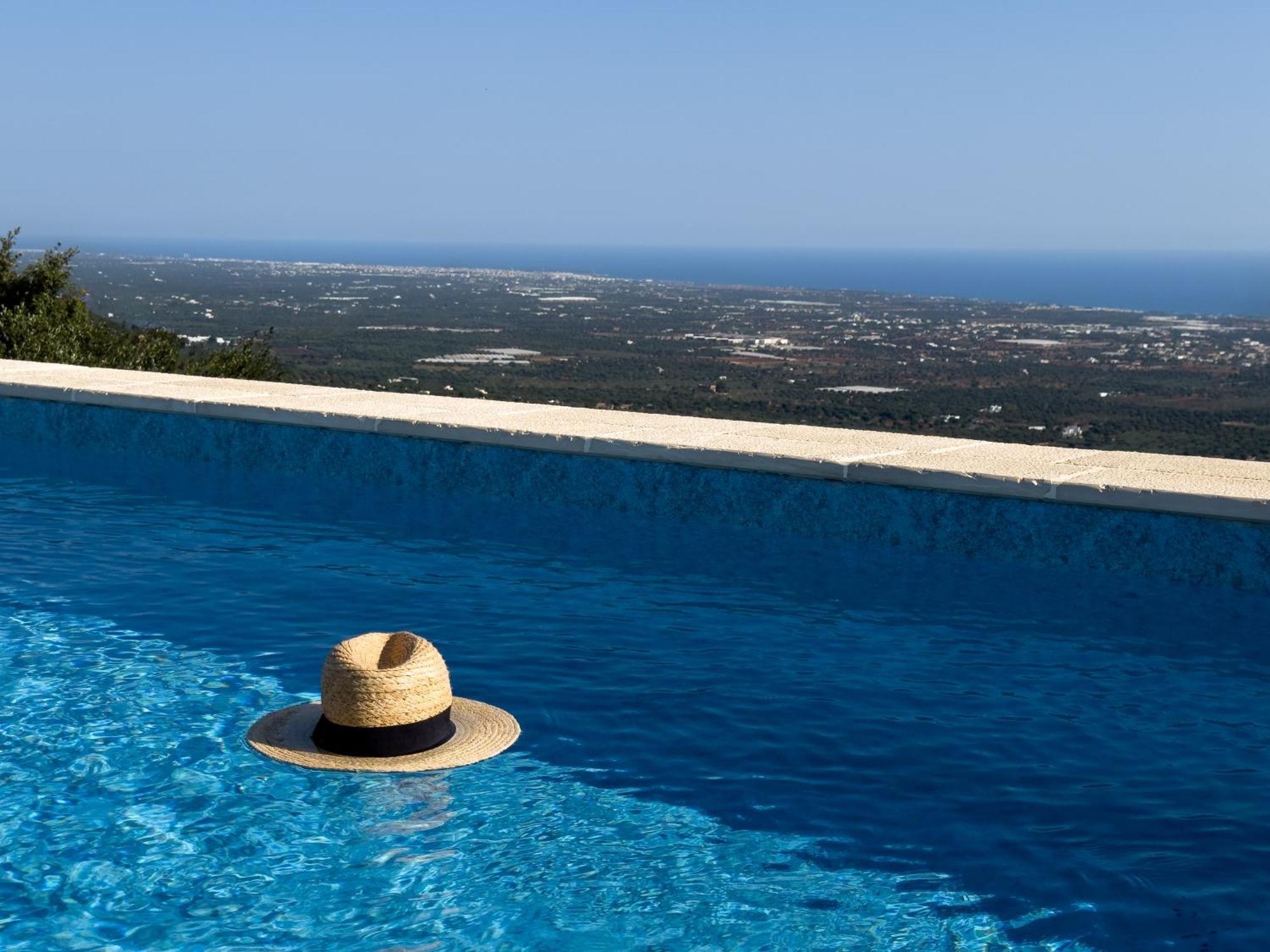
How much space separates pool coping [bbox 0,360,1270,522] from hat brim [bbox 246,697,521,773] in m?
2.60

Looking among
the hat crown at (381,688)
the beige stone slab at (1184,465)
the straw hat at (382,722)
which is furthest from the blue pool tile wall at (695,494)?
the hat crown at (381,688)

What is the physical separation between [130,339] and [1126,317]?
93.2 metres

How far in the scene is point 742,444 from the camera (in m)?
7.18

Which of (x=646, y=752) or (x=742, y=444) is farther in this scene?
Answer: (x=742, y=444)

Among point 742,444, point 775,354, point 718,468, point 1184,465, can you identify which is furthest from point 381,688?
point 775,354

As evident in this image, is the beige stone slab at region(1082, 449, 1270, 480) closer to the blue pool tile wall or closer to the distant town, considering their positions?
the blue pool tile wall

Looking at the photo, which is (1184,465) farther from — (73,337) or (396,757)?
(73,337)

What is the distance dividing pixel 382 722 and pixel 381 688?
0.10 metres

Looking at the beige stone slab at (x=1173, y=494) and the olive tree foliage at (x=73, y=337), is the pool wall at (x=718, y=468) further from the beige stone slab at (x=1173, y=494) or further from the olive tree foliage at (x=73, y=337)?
the olive tree foliage at (x=73, y=337)

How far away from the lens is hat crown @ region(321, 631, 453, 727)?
13.8 feet

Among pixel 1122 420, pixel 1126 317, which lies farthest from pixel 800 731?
pixel 1126 317

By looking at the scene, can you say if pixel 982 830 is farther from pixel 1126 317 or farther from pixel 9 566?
pixel 1126 317

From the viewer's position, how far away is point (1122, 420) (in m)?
39.4

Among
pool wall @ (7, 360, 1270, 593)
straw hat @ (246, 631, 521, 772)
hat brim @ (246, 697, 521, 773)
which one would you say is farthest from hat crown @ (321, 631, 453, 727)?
pool wall @ (7, 360, 1270, 593)
